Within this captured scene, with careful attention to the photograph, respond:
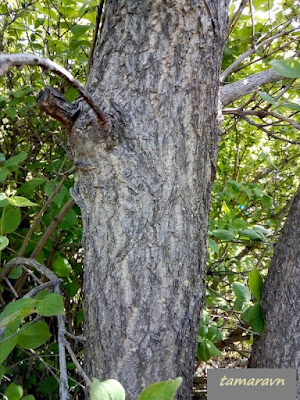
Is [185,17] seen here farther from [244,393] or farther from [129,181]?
[244,393]

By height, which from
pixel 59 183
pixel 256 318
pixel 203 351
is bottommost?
pixel 203 351

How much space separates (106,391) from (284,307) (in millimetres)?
538

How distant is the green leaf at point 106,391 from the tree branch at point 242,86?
76cm

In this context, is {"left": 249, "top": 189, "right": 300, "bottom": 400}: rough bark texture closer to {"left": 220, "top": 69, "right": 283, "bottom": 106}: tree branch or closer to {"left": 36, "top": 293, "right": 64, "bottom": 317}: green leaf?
{"left": 220, "top": 69, "right": 283, "bottom": 106}: tree branch

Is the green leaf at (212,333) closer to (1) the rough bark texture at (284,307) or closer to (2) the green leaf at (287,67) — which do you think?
(1) the rough bark texture at (284,307)

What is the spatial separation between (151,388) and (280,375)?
472 mm

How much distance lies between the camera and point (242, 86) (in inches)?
44.0

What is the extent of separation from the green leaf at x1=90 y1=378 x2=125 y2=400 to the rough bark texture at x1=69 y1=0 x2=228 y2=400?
23 cm

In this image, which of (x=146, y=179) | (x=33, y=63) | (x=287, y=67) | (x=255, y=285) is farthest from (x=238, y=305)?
(x=33, y=63)

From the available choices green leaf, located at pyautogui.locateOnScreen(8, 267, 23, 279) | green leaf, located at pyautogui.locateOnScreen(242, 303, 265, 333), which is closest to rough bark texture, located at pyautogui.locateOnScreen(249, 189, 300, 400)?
green leaf, located at pyautogui.locateOnScreen(242, 303, 265, 333)

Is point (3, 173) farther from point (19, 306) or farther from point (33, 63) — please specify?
point (33, 63)

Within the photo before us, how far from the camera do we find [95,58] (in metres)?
0.81

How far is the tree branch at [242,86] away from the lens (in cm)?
109

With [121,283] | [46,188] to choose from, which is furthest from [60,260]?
[121,283]
